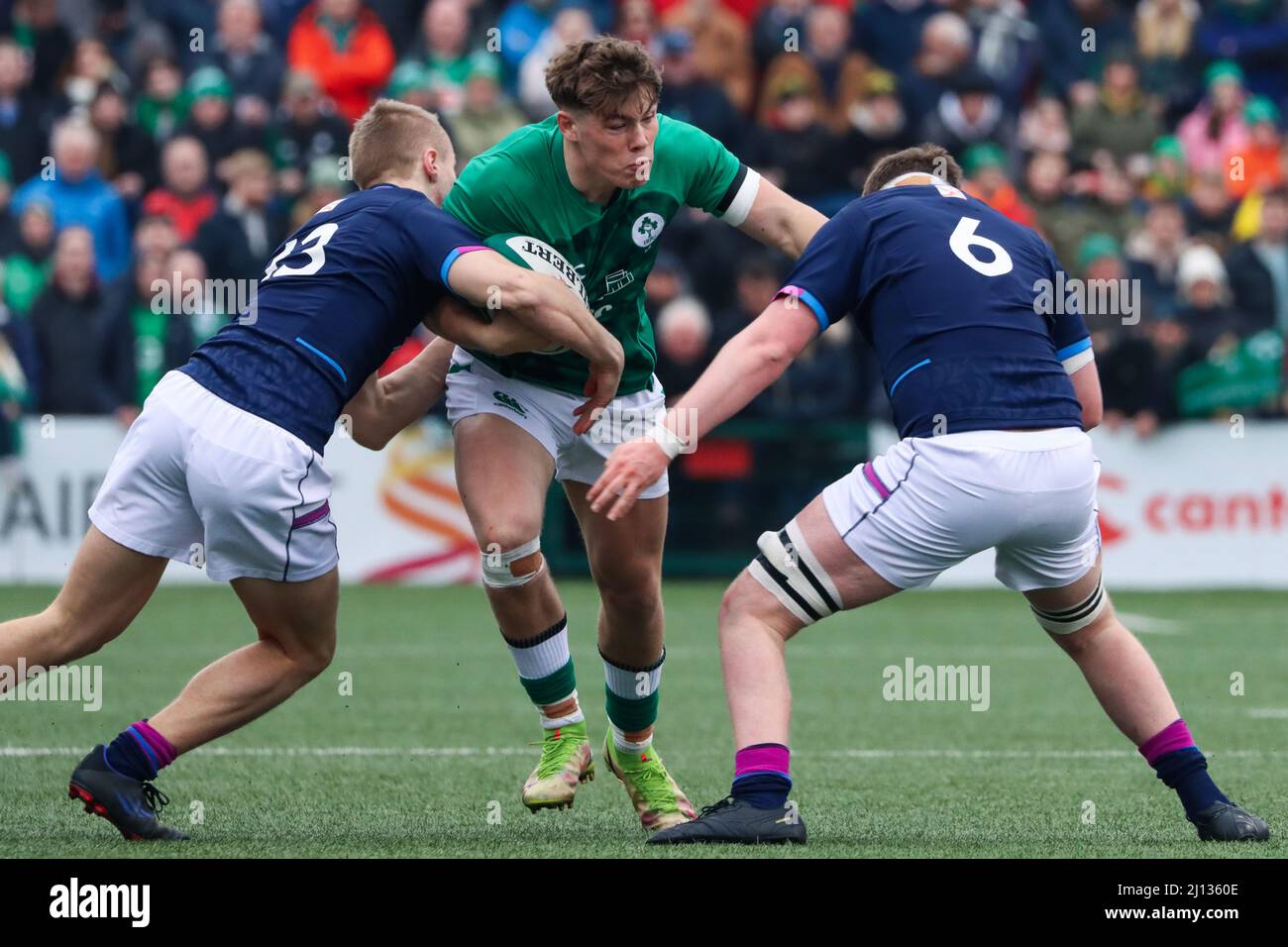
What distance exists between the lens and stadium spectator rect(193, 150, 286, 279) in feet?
48.8

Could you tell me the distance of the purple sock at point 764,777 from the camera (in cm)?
560

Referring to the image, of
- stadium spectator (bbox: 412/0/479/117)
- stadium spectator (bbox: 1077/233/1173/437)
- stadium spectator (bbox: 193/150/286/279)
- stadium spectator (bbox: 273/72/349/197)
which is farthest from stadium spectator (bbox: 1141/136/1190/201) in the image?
stadium spectator (bbox: 193/150/286/279)

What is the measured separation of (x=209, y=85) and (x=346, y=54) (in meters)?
1.14

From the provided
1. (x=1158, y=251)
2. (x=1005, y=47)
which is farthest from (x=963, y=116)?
(x=1158, y=251)

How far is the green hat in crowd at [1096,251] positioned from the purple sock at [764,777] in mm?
9718

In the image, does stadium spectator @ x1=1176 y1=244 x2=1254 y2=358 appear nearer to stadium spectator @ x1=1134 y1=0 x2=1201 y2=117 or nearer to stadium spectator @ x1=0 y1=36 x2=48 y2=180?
stadium spectator @ x1=1134 y1=0 x2=1201 y2=117

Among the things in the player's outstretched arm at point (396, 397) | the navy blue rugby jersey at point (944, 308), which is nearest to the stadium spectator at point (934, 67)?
the player's outstretched arm at point (396, 397)

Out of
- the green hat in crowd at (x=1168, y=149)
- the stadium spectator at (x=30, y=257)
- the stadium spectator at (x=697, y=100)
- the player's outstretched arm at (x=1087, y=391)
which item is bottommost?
the player's outstretched arm at (x=1087, y=391)

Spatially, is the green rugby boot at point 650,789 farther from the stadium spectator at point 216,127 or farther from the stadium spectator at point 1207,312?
the stadium spectator at point 216,127

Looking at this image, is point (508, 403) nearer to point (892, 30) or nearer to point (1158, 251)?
point (1158, 251)

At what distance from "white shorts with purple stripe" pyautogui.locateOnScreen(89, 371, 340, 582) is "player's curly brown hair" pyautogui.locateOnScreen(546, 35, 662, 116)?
53.4 inches

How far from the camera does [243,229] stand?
15023 mm
